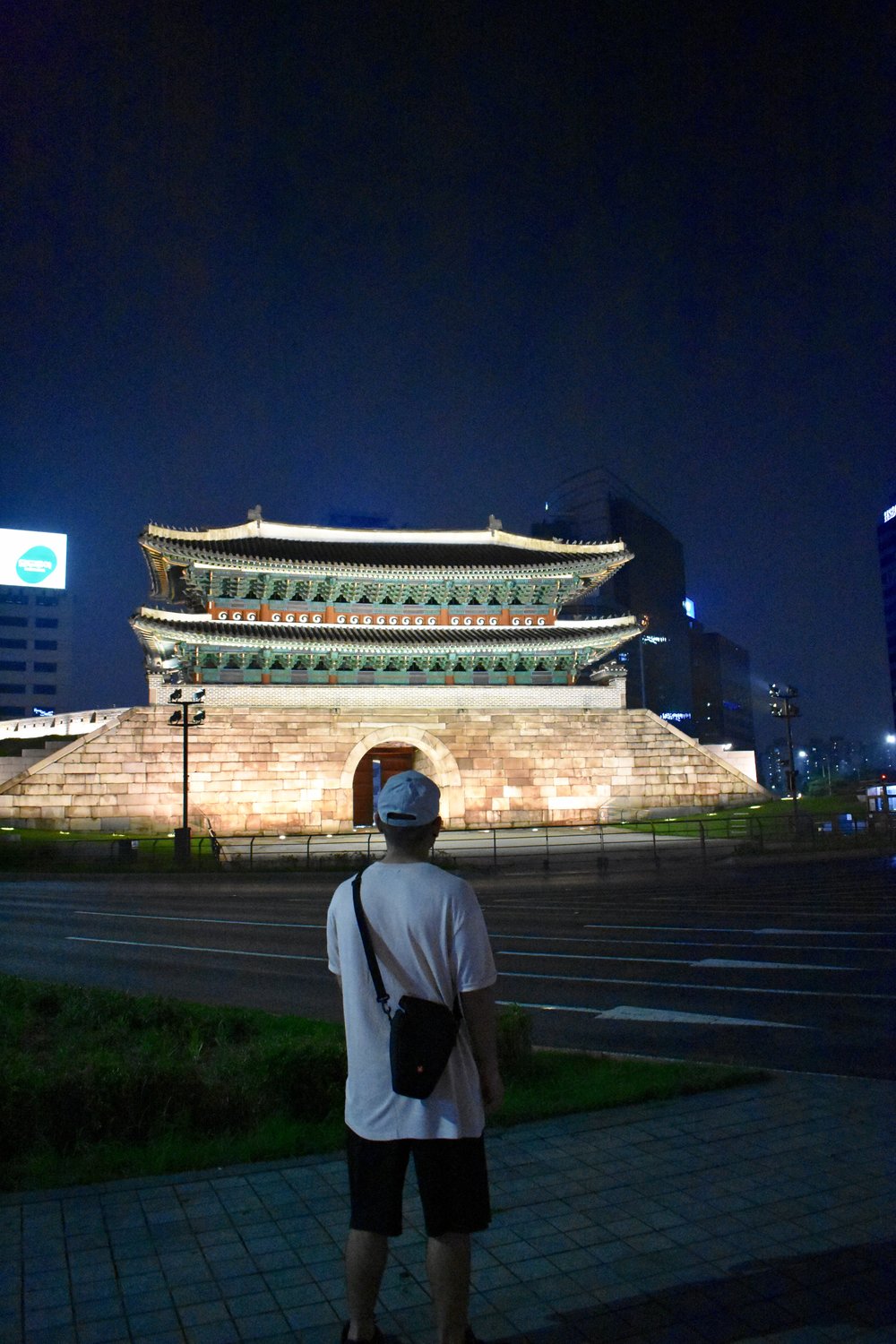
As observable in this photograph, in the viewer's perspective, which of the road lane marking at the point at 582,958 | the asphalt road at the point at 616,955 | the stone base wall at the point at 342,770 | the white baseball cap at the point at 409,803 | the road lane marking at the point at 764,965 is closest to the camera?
the white baseball cap at the point at 409,803

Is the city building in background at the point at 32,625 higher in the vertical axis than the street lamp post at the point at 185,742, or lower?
higher

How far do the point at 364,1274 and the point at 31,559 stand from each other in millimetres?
92654

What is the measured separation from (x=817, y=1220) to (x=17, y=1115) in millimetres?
4343

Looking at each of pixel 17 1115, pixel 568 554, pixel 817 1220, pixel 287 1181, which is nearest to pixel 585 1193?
pixel 817 1220

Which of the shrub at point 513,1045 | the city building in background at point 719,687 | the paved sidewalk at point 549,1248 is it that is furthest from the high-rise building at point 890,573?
the paved sidewalk at point 549,1248

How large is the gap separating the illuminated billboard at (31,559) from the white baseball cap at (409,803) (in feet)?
299

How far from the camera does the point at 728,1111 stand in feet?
18.1

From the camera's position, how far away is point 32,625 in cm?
8550

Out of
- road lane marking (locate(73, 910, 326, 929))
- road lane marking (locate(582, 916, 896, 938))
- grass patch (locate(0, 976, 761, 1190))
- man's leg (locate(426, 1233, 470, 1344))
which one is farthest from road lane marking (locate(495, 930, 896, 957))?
man's leg (locate(426, 1233, 470, 1344))

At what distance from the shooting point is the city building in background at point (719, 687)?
419ft

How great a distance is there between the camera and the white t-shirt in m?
3.00

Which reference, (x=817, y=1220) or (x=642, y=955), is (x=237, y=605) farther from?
(x=817, y=1220)

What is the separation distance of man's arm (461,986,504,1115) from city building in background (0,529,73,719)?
289ft

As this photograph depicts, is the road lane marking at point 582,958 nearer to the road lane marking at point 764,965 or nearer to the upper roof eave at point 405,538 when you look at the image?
the road lane marking at point 764,965
